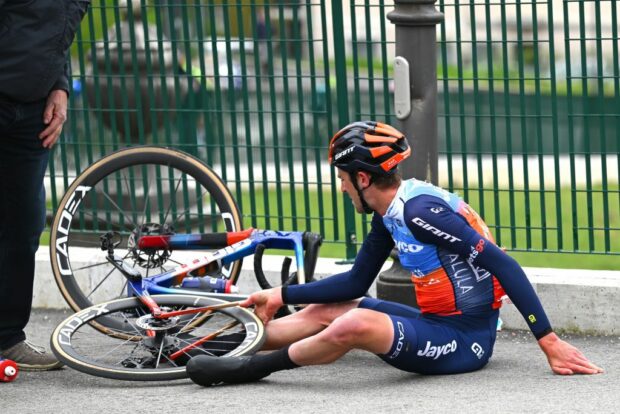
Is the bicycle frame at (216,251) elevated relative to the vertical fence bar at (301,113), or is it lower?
lower

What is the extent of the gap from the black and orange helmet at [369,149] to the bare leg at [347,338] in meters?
0.63

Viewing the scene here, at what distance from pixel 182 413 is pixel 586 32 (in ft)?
9.64

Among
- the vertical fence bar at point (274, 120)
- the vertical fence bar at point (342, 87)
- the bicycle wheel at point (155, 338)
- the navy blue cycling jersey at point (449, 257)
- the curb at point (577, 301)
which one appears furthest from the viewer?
the vertical fence bar at point (274, 120)

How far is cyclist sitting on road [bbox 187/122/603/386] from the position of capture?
6.26 metres

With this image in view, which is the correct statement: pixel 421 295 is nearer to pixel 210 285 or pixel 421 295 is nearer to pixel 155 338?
pixel 210 285

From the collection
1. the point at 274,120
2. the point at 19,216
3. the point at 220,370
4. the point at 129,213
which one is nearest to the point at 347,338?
the point at 220,370

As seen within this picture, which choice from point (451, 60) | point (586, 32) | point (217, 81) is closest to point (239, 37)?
point (217, 81)

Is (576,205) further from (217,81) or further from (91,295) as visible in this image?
(91,295)

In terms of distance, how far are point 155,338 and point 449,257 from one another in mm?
1424

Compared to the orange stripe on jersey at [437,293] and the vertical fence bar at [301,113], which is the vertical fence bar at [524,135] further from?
the orange stripe on jersey at [437,293]

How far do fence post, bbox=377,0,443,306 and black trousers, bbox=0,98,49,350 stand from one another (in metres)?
1.79

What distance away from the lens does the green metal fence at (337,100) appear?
751 cm

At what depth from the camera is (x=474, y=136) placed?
7.79 metres

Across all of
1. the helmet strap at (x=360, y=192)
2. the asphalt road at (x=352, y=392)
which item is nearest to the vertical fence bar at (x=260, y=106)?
the asphalt road at (x=352, y=392)
